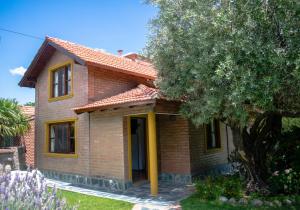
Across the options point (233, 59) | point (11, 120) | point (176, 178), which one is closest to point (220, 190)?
point (176, 178)

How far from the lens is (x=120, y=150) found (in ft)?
41.5

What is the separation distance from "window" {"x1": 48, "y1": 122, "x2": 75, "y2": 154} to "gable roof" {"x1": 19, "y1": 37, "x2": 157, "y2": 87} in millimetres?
3542

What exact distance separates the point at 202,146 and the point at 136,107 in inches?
174

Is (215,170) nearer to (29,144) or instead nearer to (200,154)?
(200,154)

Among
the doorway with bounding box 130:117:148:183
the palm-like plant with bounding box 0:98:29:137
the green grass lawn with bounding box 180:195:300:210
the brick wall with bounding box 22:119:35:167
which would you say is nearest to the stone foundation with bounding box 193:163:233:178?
the doorway with bounding box 130:117:148:183

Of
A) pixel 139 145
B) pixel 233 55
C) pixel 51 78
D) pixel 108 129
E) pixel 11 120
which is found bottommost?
pixel 139 145

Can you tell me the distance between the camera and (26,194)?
4.30m

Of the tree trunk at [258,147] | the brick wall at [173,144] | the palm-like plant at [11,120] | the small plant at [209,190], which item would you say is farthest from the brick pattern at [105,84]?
the tree trunk at [258,147]

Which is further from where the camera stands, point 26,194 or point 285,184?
point 285,184

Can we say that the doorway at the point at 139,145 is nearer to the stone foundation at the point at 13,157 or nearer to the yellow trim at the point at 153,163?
the yellow trim at the point at 153,163

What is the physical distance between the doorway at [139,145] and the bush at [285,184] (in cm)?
669

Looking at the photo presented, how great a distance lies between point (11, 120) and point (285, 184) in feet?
49.6

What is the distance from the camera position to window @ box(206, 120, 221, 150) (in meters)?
15.5

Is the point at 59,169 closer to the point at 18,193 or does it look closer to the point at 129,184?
the point at 129,184
